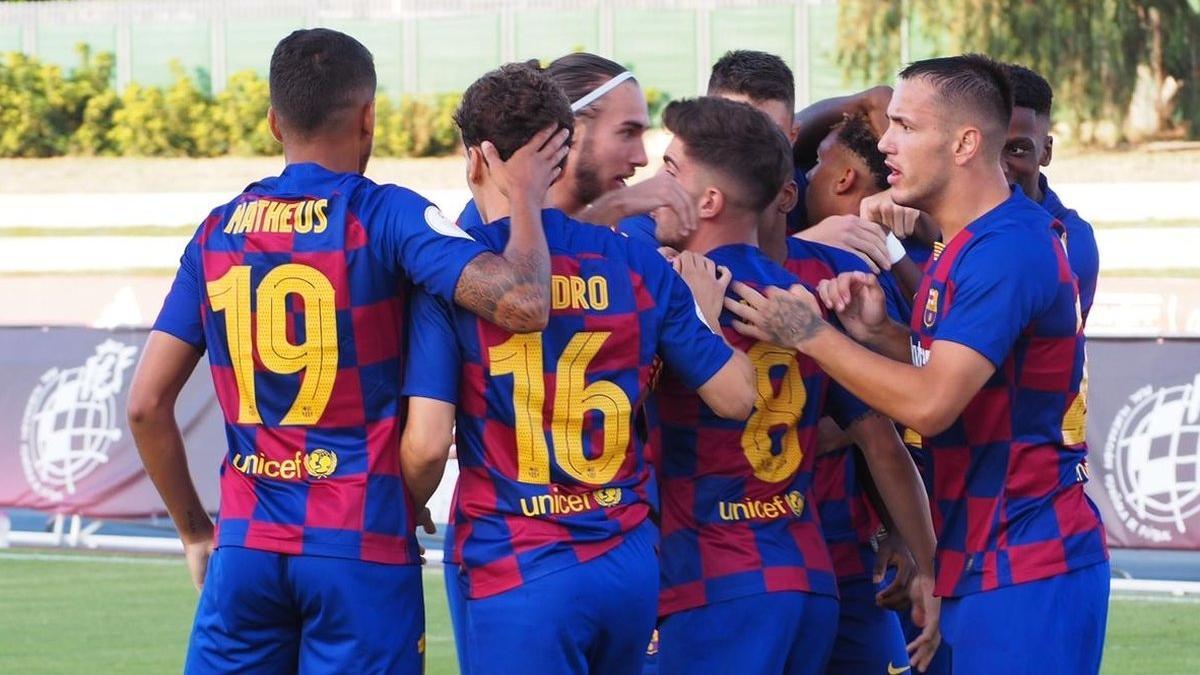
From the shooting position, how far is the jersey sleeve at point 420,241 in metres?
4.03

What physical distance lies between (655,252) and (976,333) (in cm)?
79

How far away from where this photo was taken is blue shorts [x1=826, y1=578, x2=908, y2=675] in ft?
17.0

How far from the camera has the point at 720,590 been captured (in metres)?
4.41

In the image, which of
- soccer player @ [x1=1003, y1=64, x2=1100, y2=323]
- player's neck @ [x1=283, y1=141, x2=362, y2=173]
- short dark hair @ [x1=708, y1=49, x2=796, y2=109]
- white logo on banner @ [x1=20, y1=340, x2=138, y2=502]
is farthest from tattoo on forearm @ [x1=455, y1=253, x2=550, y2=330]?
white logo on banner @ [x1=20, y1=340, x2=138, y2=502]

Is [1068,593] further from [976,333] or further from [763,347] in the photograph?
[763,347]

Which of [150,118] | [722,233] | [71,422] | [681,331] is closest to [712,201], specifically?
[722,233]

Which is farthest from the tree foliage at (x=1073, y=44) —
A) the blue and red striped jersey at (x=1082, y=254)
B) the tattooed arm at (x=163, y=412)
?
the tattooed arm at (x=163, y=412)

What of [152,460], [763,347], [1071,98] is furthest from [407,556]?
[1071,98]

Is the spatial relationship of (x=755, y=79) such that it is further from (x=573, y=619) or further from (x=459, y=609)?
(x=573, y=619)

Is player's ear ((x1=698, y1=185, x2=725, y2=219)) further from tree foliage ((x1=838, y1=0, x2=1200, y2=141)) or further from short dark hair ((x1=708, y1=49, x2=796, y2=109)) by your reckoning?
tree foliage ((x1=838, y1=0, x2=1200, y2=141))

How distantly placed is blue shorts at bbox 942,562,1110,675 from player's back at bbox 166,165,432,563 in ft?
4.61

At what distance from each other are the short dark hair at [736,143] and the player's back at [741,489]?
22 centimetres

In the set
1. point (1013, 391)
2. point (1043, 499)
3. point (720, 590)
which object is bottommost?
point (720, 590)

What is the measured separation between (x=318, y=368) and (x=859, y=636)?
6.40ft
